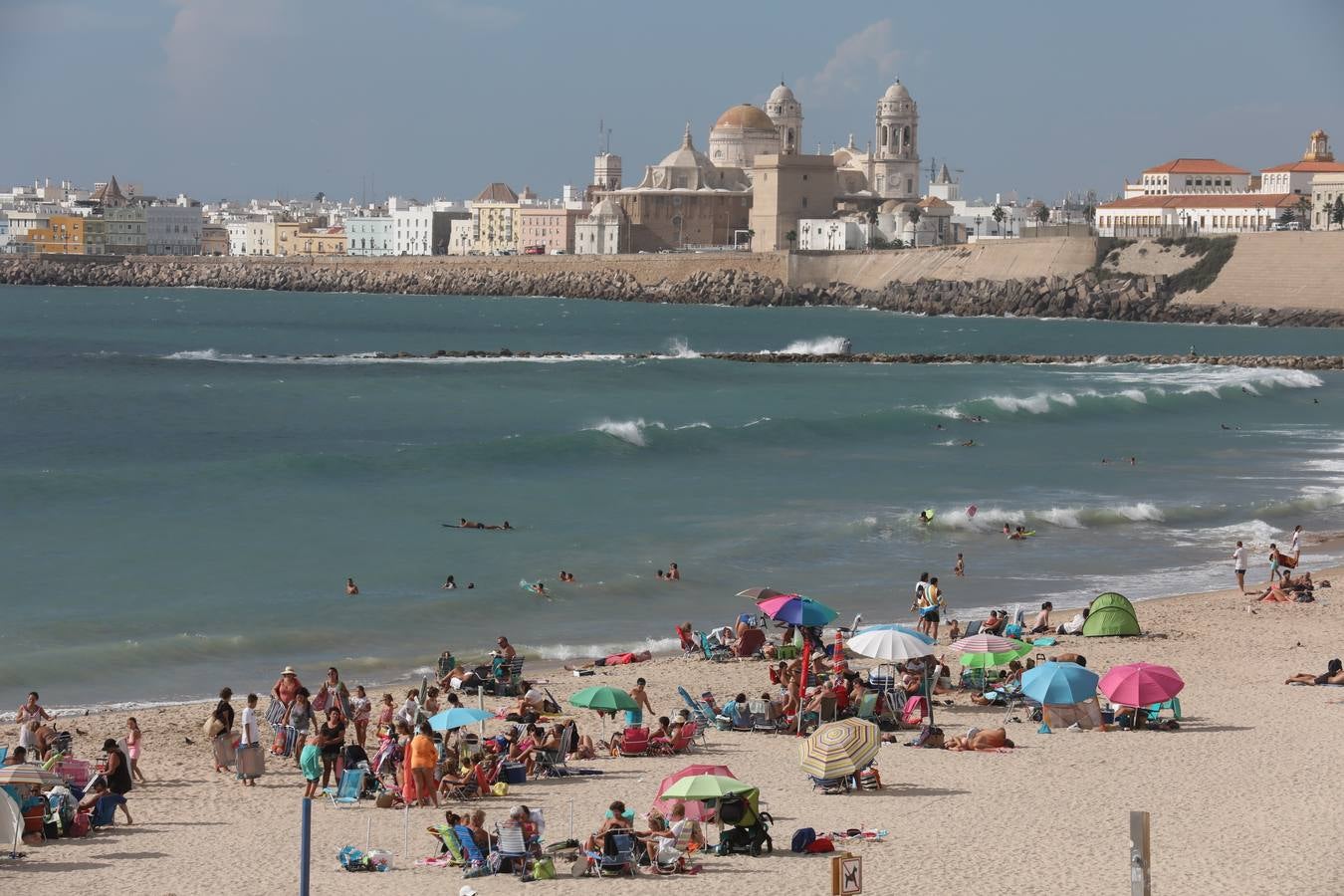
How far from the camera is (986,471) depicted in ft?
105

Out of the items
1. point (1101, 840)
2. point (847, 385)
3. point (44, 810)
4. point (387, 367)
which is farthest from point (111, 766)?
point (387, 367)

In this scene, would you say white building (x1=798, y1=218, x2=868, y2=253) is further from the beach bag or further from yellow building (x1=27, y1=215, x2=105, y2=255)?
the beach bag

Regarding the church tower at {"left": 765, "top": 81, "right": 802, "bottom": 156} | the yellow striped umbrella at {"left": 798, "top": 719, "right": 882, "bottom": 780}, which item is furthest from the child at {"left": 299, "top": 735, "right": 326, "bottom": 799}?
the church tower at {"left": 765, "top": 81, "right": 802, "bottom": 156}

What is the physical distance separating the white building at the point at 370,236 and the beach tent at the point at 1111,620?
13117 centimetres

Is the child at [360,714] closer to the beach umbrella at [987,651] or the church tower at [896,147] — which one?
the beach umbrella at [987,651]

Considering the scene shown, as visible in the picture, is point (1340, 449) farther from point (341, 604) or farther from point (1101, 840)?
point (1101, 840)

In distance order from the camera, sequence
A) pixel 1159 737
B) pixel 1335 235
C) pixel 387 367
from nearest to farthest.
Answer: pixel 1159 737, pixel 387 367, pixel 1335 235

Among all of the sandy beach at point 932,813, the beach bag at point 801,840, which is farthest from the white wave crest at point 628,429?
the beach bag at point 801,840

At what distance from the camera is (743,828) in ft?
35.7

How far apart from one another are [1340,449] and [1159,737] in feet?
75.8

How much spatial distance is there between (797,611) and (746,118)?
11303 cm

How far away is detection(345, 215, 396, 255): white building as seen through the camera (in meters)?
146

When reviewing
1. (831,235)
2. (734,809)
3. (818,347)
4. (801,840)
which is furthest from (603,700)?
(831,235)

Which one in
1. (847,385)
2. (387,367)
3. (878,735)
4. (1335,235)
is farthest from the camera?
(1335,235)
